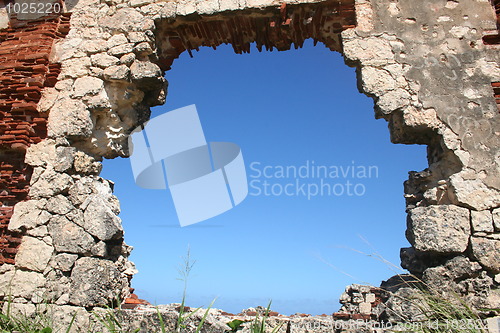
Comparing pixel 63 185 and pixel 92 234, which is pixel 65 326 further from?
pixel 63 185

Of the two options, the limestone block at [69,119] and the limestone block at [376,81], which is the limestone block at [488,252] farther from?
the limestone block at [69,119]

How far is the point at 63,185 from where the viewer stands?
3977 millimetres

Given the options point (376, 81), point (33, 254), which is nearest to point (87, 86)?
point (33, 254)

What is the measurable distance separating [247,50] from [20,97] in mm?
2562

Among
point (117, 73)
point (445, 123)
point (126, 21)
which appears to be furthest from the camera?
point (126, 21)

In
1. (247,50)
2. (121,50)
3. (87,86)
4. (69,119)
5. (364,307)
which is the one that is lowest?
(364,307)

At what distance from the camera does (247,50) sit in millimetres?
4848

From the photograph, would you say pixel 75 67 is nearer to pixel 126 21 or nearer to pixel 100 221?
pixel 126 21

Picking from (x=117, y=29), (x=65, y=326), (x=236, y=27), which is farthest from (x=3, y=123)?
(x=236, y=27)

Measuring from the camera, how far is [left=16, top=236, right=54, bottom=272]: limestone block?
148 inches

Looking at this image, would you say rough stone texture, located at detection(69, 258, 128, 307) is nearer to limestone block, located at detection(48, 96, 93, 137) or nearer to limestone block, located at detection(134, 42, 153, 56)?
limestone block, located at detection(48, 96, 93, 137)

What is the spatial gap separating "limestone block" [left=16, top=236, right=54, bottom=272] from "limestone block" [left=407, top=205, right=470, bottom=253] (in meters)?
3.27

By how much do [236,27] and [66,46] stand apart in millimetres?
1930

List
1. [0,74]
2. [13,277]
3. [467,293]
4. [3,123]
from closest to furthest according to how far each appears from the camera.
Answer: [467,293]
[13,277]
[3,123]
[0,74]
